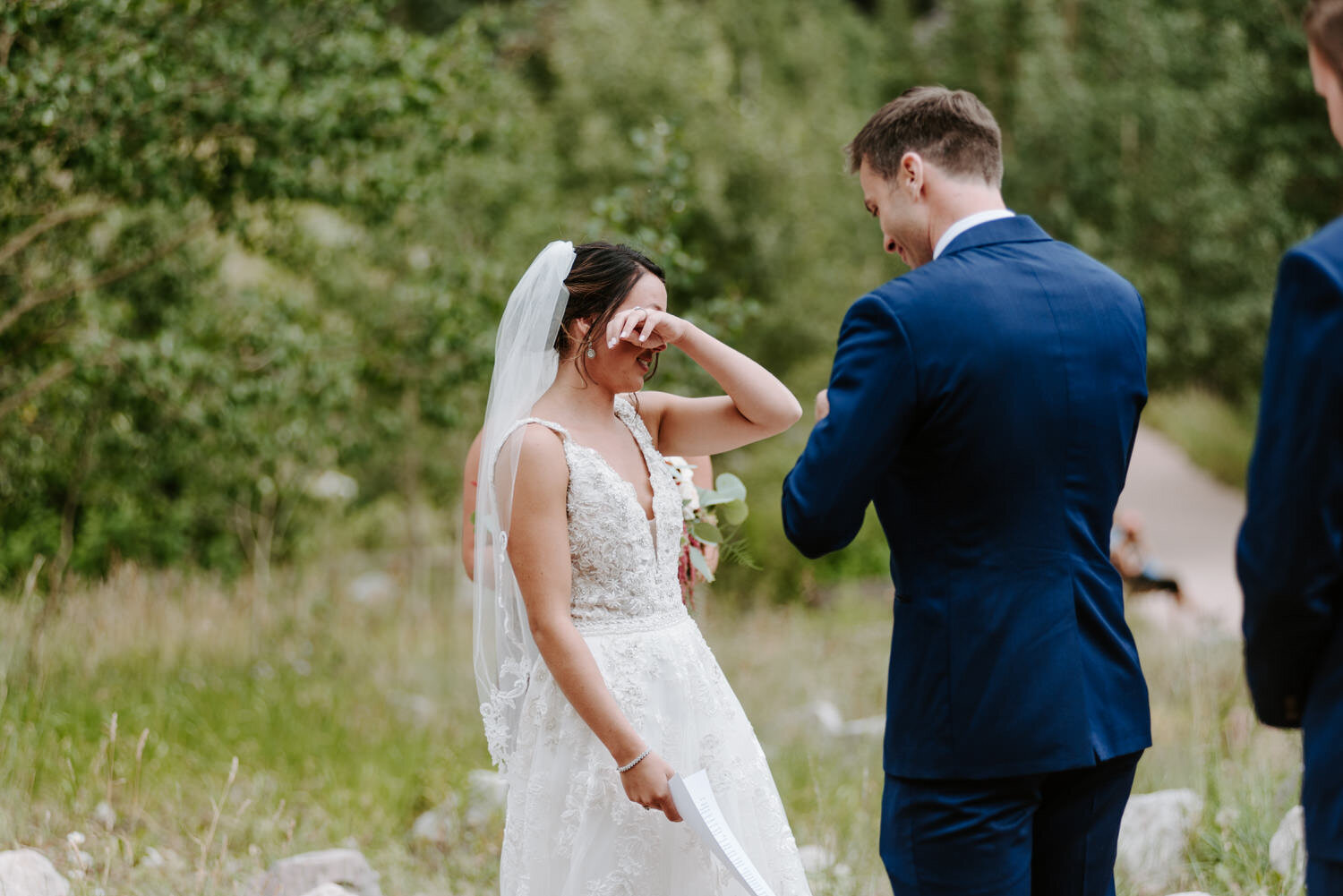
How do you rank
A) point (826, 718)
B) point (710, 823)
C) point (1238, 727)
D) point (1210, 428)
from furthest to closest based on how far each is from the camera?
point (1210, 428) < point (826, 718) < point (1238, 727) < point (710, 823)

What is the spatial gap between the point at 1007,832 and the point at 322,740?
453cm

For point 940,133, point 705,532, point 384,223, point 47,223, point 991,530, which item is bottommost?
point 705,532

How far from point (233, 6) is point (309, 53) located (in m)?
0.50

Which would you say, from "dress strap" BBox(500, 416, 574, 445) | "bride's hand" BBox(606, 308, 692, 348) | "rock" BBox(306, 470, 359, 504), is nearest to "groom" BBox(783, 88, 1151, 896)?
"bride's hand" BBox(606, 308, 692, 348)

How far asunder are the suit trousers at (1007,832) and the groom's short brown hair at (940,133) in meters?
1.15

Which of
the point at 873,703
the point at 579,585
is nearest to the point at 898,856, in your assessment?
the point at 579,585

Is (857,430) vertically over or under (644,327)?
under

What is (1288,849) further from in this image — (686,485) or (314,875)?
(314,875)

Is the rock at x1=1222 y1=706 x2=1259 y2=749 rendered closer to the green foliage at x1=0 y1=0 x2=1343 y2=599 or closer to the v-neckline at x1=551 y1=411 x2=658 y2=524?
the green foliage at x1=0 y1=0 x2=1343 y2=599

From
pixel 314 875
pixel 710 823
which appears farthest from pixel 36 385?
pixel 710 823

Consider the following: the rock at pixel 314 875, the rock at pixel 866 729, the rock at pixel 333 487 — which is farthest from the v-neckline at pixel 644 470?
the rock at pixel 333 487

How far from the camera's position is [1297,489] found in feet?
5.24

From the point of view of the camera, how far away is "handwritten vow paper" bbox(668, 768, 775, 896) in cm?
232

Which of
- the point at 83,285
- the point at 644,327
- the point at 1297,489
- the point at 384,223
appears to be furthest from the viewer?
the point at 384,223
